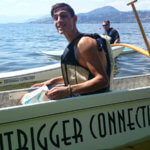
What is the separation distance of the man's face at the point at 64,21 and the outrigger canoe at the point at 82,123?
712 mm

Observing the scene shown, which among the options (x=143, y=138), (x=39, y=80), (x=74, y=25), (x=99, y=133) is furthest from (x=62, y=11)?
(x=39, y=80)

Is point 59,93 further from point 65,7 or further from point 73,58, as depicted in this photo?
point 65,7

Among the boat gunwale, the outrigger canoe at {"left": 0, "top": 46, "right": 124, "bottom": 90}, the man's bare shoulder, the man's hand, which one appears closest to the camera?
the boat gunwale

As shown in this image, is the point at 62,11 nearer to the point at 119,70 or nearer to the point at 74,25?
the point at 74,25

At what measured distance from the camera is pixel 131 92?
280cm

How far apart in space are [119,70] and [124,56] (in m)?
2.87

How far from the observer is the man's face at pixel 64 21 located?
2539 millimetres

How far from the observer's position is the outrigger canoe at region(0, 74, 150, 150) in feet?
7.64

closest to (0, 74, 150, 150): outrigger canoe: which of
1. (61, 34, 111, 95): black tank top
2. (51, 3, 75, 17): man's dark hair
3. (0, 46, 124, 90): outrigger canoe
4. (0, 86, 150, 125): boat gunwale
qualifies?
(0, 86, 150, 125): boat gunwale

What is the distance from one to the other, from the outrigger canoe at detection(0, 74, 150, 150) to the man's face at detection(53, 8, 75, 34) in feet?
2.34

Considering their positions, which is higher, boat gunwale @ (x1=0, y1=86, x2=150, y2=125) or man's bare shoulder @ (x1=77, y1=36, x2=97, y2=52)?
man's bare shoulder @ (x1=77, y1=36, x2=97, y2=52)

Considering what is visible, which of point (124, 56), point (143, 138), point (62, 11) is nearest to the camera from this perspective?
point (62, 11)

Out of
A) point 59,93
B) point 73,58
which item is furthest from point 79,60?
point 59,93

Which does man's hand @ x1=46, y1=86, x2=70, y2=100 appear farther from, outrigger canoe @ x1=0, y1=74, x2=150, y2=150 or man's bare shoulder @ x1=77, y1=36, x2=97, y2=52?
man's bare shoulder @ x1=77, y1=36, x2=97, y2=52
